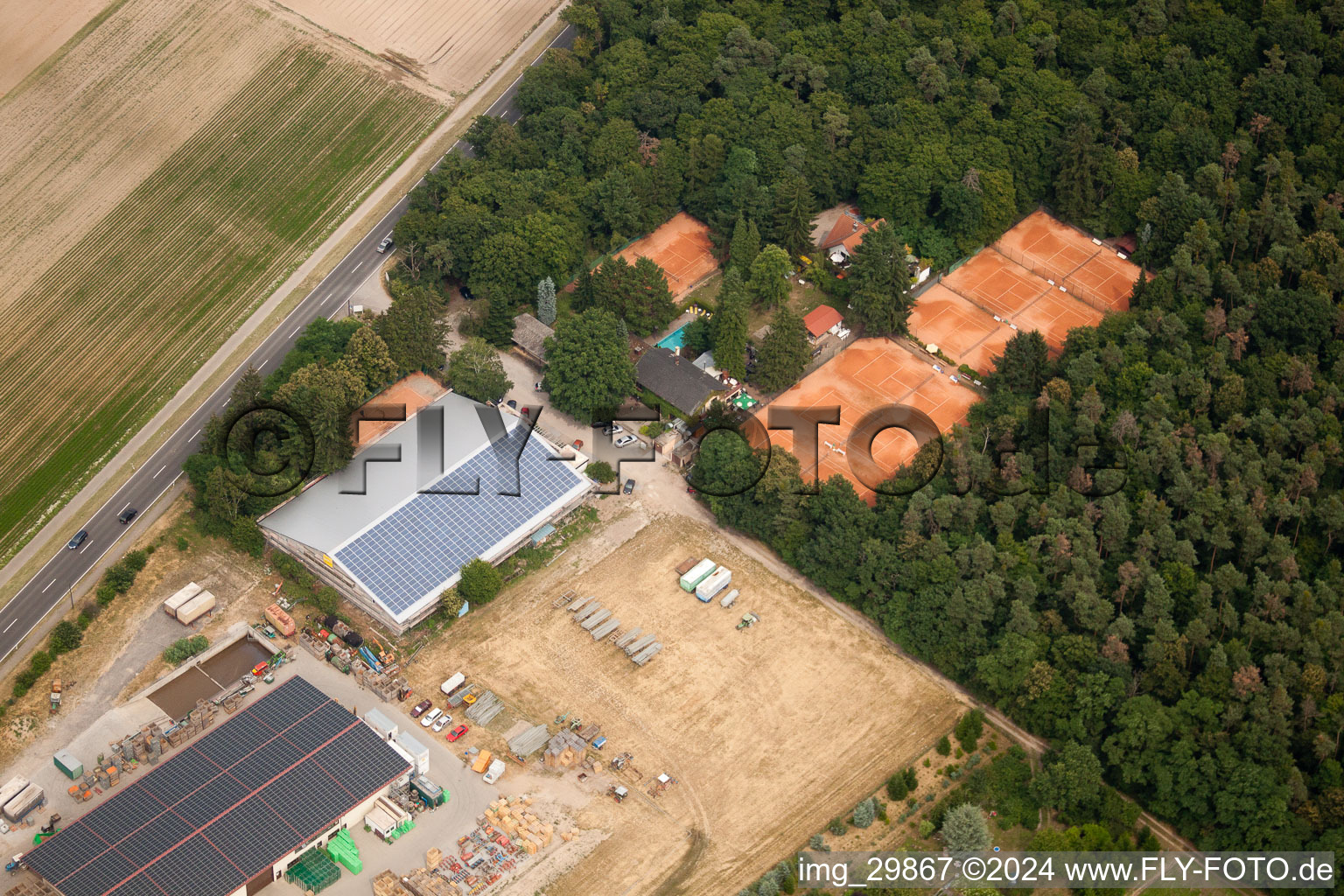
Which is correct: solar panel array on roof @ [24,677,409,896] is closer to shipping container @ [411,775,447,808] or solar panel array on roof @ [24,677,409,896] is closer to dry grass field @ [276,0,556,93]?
shipping container @ [411,775,447,808]

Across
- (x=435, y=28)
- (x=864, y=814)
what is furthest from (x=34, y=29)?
(x=864, y=814)

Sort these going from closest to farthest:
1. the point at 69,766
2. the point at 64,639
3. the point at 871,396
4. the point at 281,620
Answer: the point at 69,766 < the point at 64,639 < the point at 281,620 < the point at 871,396

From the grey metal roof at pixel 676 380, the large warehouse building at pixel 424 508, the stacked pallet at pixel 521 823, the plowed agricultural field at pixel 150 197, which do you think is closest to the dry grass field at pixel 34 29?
the plowed agricultural field at pixel 150 197

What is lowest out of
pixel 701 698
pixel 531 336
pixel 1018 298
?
pixel 701 698

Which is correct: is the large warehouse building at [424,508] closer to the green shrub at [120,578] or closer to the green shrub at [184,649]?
the green shrub at [184,649]

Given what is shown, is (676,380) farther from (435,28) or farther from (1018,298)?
(435,28)

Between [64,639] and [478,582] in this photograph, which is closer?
[64,639]
